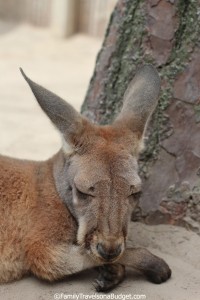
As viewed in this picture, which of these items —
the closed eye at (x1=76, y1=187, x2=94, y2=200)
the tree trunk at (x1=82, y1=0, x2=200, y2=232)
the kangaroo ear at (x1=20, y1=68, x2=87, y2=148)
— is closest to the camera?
the closed eye at (x1=76, y1=187, x2=94, y2=200)

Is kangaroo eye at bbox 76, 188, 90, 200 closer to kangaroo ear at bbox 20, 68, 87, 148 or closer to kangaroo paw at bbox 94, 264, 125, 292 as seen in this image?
kangaroo ear at bbox 20, 68, 87, 148

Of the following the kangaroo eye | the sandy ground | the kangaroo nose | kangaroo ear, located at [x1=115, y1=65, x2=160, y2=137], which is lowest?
the sandy ground

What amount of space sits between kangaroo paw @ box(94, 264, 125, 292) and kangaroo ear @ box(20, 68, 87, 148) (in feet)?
2.61

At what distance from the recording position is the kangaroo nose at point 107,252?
3.94 meters

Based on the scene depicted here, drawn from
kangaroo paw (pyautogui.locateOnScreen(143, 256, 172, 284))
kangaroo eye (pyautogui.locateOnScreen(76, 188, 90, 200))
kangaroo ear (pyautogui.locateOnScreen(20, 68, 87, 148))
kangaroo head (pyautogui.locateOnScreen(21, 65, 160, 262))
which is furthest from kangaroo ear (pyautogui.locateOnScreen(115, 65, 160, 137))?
kangaroo paw (pyautogui.locateOnScreen(143, 256, 172, 284))

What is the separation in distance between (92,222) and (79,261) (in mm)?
334

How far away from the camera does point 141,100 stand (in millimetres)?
4559

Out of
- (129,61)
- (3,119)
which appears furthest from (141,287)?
(3,119)

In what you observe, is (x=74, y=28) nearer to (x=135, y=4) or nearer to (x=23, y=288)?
(x=135, y=4)

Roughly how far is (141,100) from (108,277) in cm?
116

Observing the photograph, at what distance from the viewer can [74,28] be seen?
13312 mm

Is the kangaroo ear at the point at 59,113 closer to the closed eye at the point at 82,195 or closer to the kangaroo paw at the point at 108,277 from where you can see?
the closed eye at the point at 82,195

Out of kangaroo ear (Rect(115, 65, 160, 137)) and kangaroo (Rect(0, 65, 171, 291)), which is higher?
kangaroo ear (Rect(115, 65, 160, 137))

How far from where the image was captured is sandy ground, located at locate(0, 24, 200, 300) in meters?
4.28
